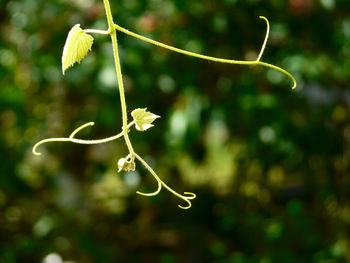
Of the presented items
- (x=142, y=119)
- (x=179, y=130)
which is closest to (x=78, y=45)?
(x=142, y=119)

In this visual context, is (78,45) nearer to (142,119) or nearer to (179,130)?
(142,119)

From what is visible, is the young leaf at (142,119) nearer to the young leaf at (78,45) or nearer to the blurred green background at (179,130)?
the young leaf at (78,45)

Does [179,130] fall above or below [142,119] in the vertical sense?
above

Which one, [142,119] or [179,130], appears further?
[179,130]

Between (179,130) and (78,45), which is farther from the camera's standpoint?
(179,130)

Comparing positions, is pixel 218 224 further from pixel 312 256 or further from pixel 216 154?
pixel 216 154

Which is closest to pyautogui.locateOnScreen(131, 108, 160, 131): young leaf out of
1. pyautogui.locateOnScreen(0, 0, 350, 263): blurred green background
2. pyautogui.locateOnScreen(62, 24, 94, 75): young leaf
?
pyautogui.locateOnScreen(62, 24, 94, 75): young leaf

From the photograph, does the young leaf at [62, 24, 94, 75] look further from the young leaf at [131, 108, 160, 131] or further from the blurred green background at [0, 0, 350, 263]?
the blurred green background at [0, 0, 350, 263]

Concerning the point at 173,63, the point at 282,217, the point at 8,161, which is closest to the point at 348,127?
the point at 282,217

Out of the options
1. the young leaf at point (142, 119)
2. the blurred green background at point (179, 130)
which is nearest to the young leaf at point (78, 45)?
the young leaf at point (142, 119)
